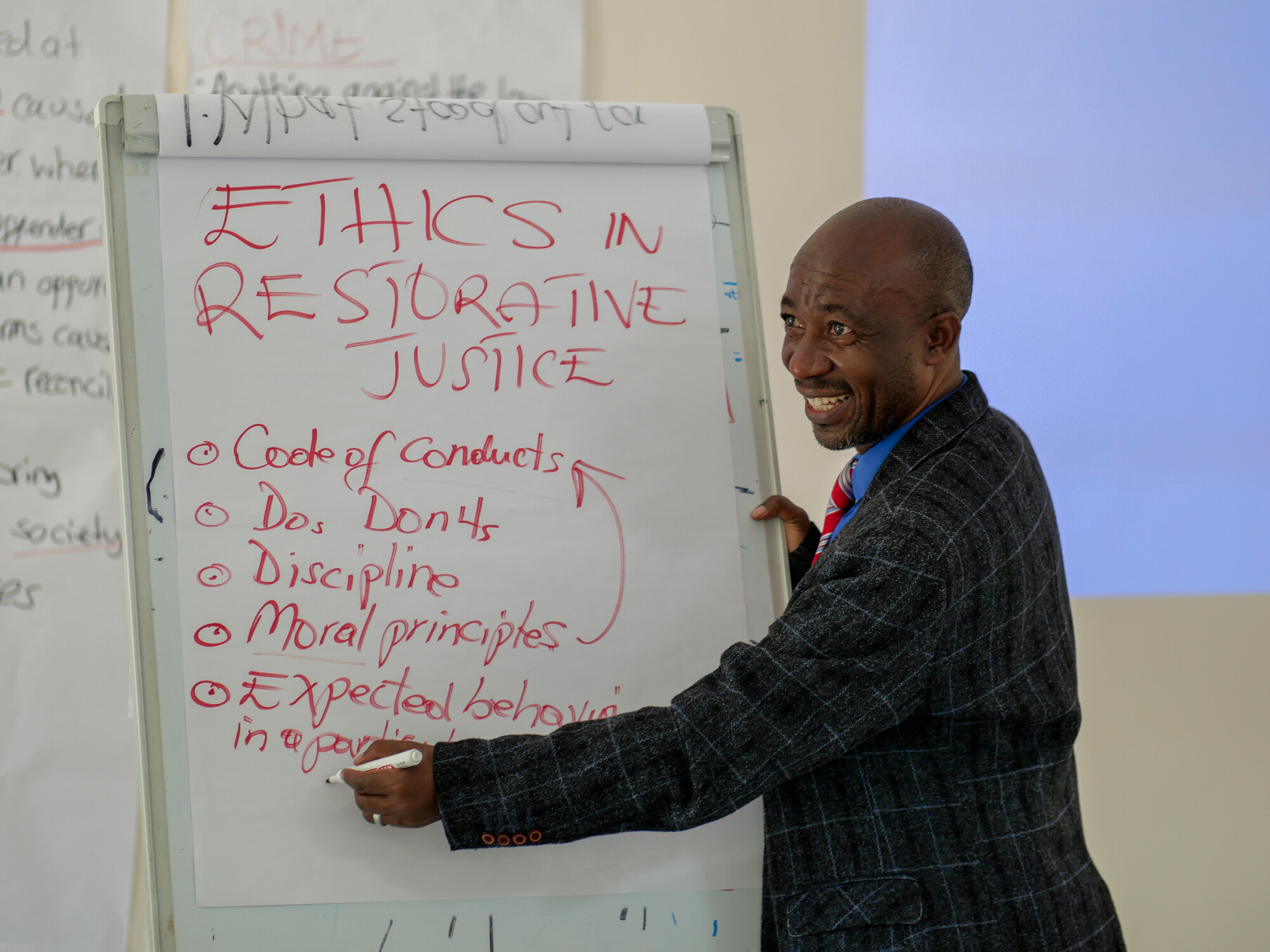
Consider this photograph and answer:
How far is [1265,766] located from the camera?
1918 mm

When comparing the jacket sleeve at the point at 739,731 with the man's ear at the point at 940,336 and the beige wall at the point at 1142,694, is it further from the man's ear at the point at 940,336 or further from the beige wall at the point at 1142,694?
the beige wall at the point at 1142,694

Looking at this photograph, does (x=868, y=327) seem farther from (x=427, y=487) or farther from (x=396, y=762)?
(x=396, y=762)

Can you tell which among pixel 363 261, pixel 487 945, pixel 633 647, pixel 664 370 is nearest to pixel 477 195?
pixel 363 261

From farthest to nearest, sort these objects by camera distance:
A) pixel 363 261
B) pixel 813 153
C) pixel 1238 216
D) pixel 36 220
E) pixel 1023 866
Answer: pixel 1238 216
pixel 813 153
pixel 36 220
pixel 363 261
pixel 1023 866

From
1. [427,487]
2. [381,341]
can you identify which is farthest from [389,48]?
[427,487]

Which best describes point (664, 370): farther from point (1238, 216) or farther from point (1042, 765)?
point (1238, 216)

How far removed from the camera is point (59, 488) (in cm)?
155

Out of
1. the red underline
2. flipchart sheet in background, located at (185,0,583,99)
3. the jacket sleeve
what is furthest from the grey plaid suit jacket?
flipchart sheet in background, located at (185,0,583,99)

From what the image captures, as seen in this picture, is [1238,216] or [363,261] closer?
[363,261]

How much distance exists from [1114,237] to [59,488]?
183 centimetres

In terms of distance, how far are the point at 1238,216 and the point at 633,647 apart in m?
1.51

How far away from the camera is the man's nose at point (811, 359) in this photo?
104cm

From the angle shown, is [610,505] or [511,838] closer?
Answer: [511,838]

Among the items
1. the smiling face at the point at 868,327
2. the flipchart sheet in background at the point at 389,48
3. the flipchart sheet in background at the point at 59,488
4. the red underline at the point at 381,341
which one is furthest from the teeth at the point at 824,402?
the flipchart sheet in background at the point at 59,488
